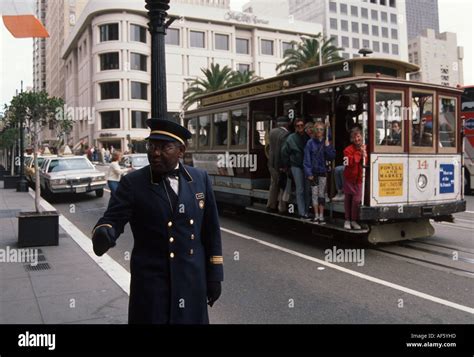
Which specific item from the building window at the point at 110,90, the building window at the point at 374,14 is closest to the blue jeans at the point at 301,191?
the building window at the point at 110,90

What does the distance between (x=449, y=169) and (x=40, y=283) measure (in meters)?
7.36

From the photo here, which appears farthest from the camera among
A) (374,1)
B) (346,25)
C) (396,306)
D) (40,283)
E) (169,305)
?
(374,1)

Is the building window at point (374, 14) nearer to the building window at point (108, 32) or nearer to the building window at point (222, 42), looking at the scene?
the building window at point (222, 42)

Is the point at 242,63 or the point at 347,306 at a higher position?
the point at 242,63

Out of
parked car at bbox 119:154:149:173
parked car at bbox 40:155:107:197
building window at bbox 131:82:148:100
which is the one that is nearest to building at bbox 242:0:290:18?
building window at bbox 131:82:148:100

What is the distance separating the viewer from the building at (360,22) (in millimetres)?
102562

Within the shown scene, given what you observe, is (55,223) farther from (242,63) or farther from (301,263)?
(242,63)

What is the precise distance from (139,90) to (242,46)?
17.4m

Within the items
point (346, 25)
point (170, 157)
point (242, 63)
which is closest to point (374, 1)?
point (346, 25)

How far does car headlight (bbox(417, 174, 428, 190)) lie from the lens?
8695 mm

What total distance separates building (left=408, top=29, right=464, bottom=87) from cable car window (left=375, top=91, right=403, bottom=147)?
4879 inches

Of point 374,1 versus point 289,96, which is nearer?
point 289,96

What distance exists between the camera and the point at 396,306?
5520mm

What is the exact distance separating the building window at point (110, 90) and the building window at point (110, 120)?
2.01m
